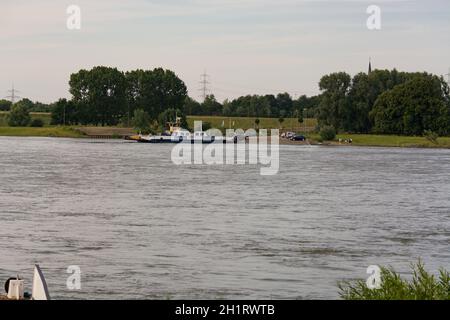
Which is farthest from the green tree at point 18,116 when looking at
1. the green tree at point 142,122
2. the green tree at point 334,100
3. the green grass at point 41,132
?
the green tree at point 334,100

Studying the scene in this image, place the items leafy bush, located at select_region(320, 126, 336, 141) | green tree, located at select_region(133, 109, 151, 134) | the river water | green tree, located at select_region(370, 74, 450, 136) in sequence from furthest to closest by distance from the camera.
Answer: green tree, located at select_region(133, 109, 151, 134) < leafy bush, located at select_region(320, 126, 336, 141) < green tree, located at select_region(370, 74, 450, 136) < the river water

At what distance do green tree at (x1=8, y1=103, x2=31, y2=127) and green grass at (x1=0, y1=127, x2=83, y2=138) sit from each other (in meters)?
2.18

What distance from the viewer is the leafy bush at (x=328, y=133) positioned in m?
153

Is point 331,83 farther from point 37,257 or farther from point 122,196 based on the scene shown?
point 37,257

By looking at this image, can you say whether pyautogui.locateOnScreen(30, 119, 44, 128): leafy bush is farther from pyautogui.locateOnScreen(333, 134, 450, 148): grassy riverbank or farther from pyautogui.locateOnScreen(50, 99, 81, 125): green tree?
pyautogui.locateOnScreen(333, 134, 450, 148): grassy riverbank

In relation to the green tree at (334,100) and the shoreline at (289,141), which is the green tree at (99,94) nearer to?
the shoreline at (289,141)

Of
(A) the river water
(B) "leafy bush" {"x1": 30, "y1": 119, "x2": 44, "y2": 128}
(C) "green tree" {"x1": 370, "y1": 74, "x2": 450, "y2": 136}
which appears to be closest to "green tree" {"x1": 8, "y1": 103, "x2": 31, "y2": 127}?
(B) "leafy bush" {"x1": 30, "y1": 119, "x2": 44, "y2": 128}

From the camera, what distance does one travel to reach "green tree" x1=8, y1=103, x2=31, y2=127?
189 meters

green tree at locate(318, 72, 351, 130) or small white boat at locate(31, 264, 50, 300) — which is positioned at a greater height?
green tree at locate(318, 72, 351, 130)

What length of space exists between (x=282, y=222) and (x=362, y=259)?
9592 mm

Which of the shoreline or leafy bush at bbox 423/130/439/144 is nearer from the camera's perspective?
leafy bush at bbox 423/130/439/144

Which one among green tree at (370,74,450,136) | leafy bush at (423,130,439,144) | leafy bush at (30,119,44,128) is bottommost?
leafy bush at (423,130,439,144)

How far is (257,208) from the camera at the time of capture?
45156 millimetres
